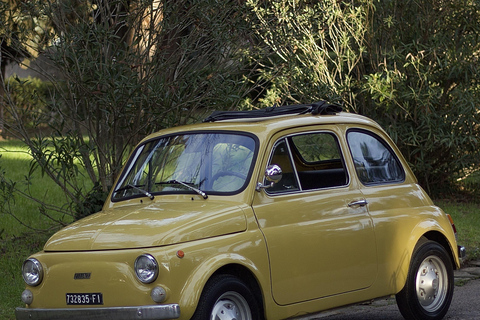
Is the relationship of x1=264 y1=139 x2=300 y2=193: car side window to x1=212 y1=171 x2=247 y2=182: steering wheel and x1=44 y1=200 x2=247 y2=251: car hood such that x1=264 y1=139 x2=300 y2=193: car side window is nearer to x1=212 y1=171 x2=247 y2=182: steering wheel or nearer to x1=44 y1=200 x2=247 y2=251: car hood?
x1=212 y1=171 x2=247 y2=182: steering wheel

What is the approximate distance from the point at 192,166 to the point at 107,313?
1505mm

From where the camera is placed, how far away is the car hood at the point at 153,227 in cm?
540

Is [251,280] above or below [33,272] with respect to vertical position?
below

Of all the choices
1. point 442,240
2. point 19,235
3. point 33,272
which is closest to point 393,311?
point 442,240

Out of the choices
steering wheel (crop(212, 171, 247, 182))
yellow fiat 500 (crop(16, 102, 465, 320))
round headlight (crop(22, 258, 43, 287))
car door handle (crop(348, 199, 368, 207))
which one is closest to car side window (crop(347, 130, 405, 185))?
yellow fiat 500 (crop(16, 102, 465, 320))

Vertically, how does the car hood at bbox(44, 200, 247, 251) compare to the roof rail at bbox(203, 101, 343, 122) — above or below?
below

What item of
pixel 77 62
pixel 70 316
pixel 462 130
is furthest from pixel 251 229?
pixel 462 130

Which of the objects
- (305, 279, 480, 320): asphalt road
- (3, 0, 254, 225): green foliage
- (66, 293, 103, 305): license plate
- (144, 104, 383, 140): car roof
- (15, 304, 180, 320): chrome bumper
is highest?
(3, 0, 254, 225): green foliage

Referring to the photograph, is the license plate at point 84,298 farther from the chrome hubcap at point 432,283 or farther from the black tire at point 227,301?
the chrome hubcap at point 432,283

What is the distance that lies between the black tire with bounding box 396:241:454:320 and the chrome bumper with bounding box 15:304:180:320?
8.61 ft

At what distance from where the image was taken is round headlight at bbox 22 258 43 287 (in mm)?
5633

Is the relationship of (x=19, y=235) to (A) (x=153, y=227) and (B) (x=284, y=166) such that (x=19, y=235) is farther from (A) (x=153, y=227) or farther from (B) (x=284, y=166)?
(A) (x=153, y=227)

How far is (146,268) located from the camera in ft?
17.2

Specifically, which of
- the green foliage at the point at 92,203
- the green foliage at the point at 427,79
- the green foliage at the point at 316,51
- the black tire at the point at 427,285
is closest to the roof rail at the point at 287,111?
the black tire at the point at 427,285
